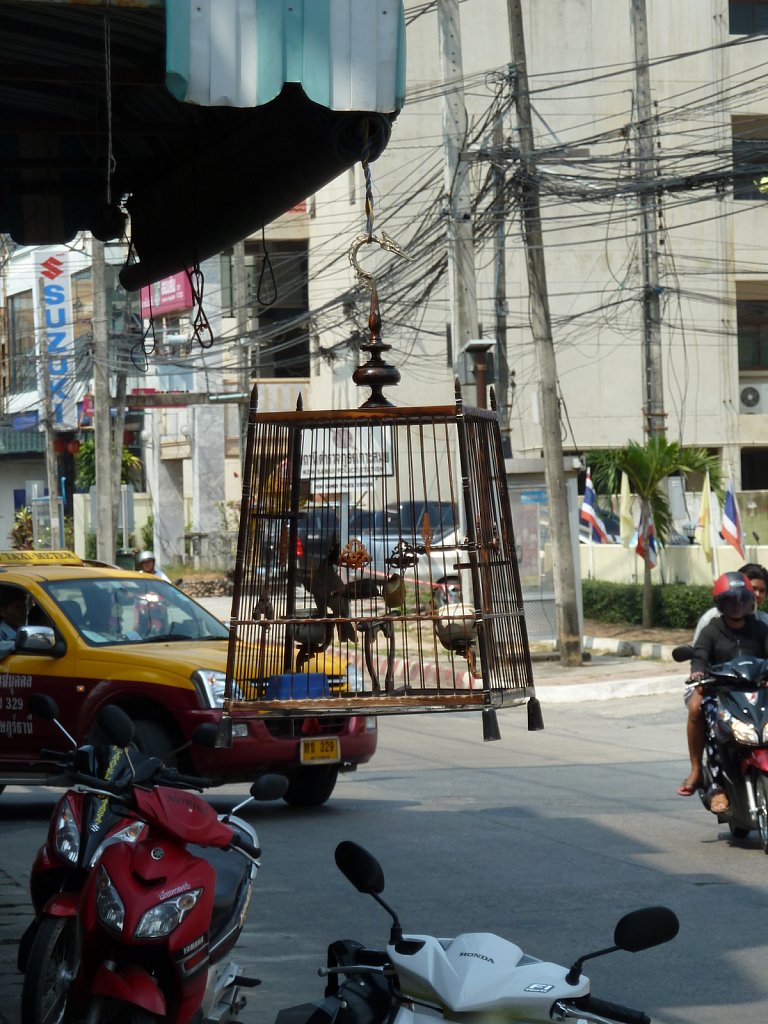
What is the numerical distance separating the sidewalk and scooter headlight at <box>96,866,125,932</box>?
34.2 ft

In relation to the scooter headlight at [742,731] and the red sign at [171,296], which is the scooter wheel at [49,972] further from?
the red sign at [171,296]

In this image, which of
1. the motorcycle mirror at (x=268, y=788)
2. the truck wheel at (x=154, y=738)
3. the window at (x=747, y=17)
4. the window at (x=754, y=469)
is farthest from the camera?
the window at (x=754, y=469)

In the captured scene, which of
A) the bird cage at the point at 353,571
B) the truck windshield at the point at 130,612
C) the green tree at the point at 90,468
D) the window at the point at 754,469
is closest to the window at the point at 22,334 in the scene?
the green tree at the point at 90,468

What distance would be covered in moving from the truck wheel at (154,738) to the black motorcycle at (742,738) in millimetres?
3404

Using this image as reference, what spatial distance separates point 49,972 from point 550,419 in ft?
46.4

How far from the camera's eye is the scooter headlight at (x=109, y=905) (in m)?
4.40

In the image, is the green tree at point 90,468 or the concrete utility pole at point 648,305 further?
the green tree at point 90,468

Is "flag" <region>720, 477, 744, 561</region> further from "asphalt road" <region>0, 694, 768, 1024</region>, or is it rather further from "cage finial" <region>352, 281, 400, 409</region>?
"cage finial" <region>352, 281, 400, 409</region>

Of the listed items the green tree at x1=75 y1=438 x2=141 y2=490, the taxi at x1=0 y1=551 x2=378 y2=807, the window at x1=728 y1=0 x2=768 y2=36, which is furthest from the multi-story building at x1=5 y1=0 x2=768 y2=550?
the taxi at x1=0 y1=551 x2=378 y2=807

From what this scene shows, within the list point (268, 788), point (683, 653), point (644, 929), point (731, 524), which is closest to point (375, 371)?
point (268, 788)

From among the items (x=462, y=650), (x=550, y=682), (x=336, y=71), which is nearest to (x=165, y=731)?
(x=462, y=650)

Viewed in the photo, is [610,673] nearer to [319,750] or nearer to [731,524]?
[731,524]

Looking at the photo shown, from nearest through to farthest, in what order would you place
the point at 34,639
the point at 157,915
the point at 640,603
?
the point at 157,915 < the point at 34,639 < the point at 640,603

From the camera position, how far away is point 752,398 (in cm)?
3725
